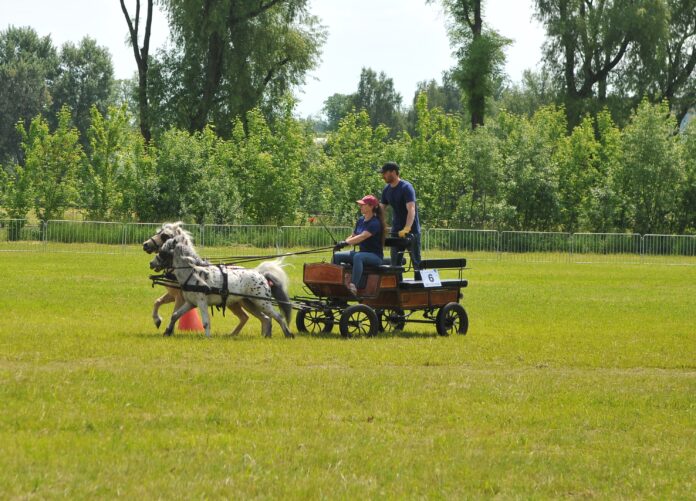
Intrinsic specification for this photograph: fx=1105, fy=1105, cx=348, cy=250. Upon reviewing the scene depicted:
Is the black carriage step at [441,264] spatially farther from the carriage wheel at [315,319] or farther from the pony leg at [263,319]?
the pony leg at [263,319]

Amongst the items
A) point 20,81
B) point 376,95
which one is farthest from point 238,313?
point 376,95

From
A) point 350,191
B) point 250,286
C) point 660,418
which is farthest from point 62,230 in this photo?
point 660,418

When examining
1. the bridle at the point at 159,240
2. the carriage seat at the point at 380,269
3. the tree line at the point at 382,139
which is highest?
the tree line at the point at 382,139

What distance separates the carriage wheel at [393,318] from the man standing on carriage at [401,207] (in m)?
0.80

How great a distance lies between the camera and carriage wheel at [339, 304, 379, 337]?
52.0 ft

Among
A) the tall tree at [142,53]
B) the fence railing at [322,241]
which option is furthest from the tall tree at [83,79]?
the fence railing at [322,241]

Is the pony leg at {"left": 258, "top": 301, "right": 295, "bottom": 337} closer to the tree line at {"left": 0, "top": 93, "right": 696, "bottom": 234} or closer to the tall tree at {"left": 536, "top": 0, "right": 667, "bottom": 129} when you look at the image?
the tree line at {"left": 0, "top": 93, "right": 696, "bottom": 234}

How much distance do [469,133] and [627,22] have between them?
11211 mm

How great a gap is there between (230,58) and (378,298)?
44709 mm

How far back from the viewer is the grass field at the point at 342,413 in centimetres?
732

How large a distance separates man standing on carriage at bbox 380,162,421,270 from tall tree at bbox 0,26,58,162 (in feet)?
280

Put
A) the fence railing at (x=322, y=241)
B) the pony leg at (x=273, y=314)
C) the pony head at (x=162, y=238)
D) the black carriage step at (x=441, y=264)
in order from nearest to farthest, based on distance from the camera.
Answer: the pony head at (x=162, y=238) < the pony leg at (x=273, y=314) < the black carriage step at (x=441, y=264) < the fence railing at (x=322, y=241)

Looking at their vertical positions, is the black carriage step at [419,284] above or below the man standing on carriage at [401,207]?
below

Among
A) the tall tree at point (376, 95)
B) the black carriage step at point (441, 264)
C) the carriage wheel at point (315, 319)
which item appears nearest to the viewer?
the carriage wheel at point (315, 319)
